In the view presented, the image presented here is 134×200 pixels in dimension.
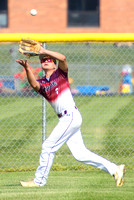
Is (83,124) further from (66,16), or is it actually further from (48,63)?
(66,16)

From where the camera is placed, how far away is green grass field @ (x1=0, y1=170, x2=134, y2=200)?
A: 553cm

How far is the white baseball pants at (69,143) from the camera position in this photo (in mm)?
5867

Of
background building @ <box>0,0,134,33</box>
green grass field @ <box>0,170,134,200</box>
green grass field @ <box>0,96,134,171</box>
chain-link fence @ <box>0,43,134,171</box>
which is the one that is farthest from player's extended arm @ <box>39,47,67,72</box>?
background building @ <box>0,0,134,33</box>

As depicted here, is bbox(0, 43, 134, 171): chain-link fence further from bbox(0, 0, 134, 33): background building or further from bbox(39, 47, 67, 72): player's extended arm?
bbox(0, 0, 134, 33): background building

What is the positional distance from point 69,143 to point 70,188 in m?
0.59

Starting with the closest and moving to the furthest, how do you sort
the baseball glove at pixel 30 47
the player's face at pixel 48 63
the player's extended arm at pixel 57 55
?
the player's extended arm at pixel 57 55 < the baseball glove at pixel 30 47 < the player's face at pixel 48 63

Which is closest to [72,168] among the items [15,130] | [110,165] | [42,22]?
[110,165]

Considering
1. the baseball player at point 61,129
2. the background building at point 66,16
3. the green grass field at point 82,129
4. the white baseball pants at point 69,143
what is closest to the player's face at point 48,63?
the baseball player at point 61,129

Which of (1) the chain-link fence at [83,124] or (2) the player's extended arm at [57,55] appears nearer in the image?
(2) the player's extended arm at [57,55]

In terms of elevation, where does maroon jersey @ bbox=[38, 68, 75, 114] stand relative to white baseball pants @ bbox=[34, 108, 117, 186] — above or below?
above

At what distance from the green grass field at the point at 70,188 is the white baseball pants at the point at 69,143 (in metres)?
0.26

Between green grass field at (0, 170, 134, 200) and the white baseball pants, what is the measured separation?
257 mm

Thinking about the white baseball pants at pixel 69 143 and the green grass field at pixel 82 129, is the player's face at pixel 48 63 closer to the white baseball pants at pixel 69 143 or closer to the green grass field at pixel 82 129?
the white baseball pants at pixel 69 143

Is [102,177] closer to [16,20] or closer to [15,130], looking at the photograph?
[15,130]
